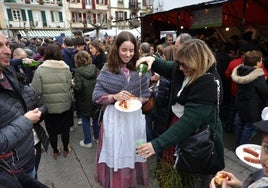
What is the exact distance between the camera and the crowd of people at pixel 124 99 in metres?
1.59

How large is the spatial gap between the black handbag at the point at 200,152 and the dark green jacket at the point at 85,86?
249 cm

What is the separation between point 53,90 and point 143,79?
1694 mm

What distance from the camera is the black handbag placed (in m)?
1.67

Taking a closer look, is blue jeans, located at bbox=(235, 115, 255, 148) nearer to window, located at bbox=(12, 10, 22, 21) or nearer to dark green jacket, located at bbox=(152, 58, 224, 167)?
dark green jacket, located at bbox=(152, 58, 224, 167)

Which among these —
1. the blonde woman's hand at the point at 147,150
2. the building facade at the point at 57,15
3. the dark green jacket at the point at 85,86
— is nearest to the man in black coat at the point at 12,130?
the blonde woman's hand at the point at 147,150

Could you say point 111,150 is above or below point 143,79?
below

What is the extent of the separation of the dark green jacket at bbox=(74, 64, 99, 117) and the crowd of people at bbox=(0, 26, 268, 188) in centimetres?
2

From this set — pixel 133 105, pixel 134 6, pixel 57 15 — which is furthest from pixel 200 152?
pixel 134 6

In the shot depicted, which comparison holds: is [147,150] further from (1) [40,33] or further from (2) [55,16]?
(2) [55,16]

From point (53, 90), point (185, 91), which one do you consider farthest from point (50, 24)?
point (185, 91)

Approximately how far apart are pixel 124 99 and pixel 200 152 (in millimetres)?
924

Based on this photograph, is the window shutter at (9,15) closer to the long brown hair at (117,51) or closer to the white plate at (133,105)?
the long brown hair at (117,51)

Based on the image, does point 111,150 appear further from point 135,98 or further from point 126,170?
point 135,98

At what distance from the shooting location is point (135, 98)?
91.9 inches
